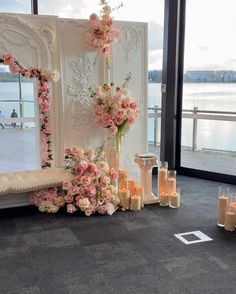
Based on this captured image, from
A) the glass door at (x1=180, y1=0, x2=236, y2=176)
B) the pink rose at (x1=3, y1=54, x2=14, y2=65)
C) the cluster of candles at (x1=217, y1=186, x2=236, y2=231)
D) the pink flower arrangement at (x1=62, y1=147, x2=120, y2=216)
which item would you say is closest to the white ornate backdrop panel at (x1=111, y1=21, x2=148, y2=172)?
the pink flower arrangement at (x1=62, y1=147, x2=120, y2=216)

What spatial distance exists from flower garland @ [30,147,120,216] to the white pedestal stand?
0.36 meters

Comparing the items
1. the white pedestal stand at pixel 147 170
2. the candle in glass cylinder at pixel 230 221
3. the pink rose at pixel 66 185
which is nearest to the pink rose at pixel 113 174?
the white pedestal stand at pixel 147 170

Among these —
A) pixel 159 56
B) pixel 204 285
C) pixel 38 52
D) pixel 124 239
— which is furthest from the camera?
pixel 159 56

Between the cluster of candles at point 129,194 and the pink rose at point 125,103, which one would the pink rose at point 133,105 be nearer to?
the pink rose at point 125,103

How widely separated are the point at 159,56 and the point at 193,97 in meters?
0.81

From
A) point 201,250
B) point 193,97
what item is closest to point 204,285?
point 201,250

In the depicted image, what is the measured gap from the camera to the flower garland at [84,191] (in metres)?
3.84

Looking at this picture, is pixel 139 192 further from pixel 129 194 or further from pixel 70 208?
pixel 70 208

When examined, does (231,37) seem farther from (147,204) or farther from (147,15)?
(147,204)

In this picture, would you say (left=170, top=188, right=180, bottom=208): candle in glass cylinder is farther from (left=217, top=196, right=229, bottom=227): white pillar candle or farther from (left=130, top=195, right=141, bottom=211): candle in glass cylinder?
(left=217, top=196, right=229, bottom=227): white pillar candle

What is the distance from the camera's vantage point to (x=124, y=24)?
14.6 feet

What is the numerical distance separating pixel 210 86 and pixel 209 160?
1136 millimetres

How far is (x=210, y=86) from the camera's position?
17.2 feet

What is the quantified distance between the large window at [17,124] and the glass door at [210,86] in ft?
7.76
